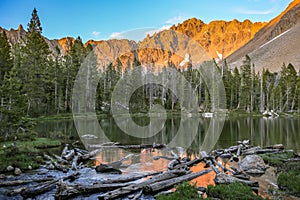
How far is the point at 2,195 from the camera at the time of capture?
12.0 meters

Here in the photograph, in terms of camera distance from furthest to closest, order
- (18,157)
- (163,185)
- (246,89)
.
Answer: (246,89)
(18,157)
(163,185)

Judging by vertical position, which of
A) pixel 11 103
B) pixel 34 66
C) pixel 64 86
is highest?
pixel 34 66

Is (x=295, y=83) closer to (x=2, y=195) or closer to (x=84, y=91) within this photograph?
(x=84, y=91)

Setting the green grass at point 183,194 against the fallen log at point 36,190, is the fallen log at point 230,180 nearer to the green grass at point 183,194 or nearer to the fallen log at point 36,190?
the green grass at point 183,194

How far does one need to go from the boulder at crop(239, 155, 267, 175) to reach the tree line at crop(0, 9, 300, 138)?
701 inches

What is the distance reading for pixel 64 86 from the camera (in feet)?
229

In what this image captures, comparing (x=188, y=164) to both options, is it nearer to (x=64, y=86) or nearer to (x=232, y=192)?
(x=232, y=192)

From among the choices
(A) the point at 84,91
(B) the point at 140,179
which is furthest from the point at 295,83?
(B) the point at 140,179

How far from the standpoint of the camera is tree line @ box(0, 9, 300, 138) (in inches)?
864

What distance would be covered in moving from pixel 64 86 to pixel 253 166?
61827 mm

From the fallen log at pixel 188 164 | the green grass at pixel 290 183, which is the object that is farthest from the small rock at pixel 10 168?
the green grass at pixel 290 183

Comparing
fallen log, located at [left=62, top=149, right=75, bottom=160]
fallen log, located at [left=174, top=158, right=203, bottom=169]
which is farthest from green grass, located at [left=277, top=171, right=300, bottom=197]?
fallen log, located at [left=62, top=149, right=75, bottom=160]

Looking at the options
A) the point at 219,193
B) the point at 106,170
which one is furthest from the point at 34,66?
the point at 219,193

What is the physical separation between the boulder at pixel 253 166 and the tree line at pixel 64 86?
58.4ft
